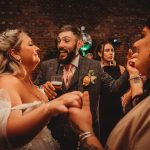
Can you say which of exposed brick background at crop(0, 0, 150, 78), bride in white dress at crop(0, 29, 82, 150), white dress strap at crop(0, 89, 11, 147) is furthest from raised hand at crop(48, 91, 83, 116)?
exposed brick background at crop(0, 0, 150, 78)

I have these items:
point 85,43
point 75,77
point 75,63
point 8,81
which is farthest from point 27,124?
point 85,43

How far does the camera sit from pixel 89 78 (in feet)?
11.8

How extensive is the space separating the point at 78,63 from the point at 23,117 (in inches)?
84.3

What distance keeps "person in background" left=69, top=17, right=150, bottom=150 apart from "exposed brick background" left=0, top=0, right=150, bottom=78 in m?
5.47

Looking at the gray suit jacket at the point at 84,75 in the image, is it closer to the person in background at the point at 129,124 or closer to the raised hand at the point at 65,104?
the person in background at the point at 129,124

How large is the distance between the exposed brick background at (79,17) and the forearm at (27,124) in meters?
5.44

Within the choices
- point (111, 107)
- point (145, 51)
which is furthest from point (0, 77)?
point (111, 107)

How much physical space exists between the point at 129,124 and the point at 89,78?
242 cm

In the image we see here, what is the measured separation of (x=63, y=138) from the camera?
3354 millimetres

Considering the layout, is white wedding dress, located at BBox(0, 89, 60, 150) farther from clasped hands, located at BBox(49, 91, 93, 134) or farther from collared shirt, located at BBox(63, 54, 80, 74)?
collared shirt, located at BBox(63, 54, 80, 74)

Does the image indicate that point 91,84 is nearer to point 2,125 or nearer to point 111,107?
point 111,107

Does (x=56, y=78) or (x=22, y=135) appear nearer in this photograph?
(x=22, y=135)

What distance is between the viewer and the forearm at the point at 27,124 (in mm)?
1549

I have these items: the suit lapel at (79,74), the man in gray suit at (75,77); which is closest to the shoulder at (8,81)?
the man in gray suit at (75,77)
